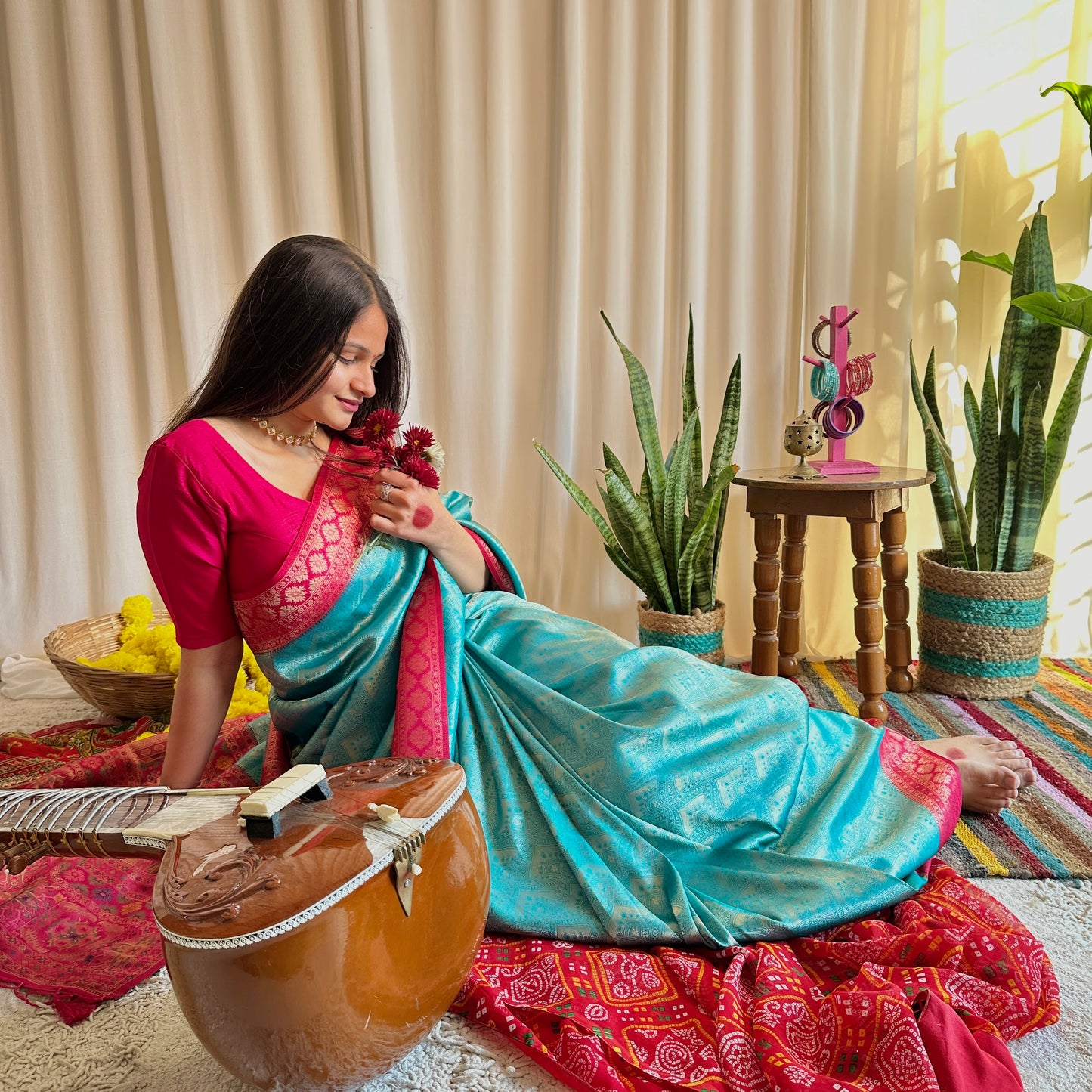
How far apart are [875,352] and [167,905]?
2395 mm

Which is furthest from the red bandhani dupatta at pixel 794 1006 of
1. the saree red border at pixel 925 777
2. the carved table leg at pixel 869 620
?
the carved table leg at pixel 869 620

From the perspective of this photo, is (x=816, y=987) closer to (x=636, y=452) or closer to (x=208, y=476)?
(x=208, y=476)

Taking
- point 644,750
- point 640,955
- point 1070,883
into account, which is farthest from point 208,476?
point 1070,883

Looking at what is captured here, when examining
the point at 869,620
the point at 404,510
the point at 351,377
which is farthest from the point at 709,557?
the point at 351,377

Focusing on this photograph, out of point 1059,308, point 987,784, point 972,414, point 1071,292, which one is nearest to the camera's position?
point 987,784

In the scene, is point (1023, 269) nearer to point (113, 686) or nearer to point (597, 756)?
point (597, 756)

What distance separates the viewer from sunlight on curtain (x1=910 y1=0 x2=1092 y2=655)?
2.57m

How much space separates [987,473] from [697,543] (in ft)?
2.49

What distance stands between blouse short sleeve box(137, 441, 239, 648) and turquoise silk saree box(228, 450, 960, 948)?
6 cm

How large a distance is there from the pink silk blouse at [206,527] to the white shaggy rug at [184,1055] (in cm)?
51

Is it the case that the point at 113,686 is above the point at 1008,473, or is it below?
below

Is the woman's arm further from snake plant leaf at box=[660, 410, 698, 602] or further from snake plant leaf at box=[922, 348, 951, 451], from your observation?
snake plant leaf at box=[922, 348, 951, 451]

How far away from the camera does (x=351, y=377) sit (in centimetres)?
146

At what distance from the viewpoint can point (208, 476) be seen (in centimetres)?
137
